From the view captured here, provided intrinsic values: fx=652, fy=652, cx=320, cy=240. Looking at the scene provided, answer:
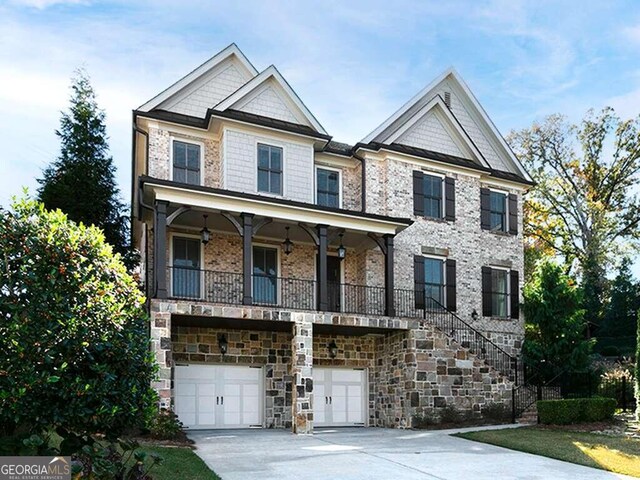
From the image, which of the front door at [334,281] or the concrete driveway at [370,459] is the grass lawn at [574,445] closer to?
the concrete driveway at [370,459]

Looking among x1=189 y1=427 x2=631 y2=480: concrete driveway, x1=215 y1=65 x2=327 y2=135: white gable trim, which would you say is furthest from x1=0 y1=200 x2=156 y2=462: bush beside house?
x1=215 y1=65 x2=327 y2=135: white gable trim

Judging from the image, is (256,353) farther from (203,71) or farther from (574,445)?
(574,445)

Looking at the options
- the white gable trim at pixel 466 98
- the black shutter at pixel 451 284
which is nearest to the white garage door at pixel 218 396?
the black shutter at pixel 451 284

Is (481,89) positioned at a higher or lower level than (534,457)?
higher

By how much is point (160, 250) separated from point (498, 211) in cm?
1378

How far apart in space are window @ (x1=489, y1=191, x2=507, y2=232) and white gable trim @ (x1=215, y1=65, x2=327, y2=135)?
7.56 m

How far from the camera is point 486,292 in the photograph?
23.8 metres

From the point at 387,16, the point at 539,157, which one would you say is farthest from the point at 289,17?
the point at 539,157

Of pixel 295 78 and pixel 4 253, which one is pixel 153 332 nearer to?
pixel 4 253

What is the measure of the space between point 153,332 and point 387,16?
361 inches

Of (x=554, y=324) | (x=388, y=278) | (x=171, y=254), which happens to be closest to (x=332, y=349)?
(x=388, y=278)

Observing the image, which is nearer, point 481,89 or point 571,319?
point 571,319

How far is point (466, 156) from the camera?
24453mm

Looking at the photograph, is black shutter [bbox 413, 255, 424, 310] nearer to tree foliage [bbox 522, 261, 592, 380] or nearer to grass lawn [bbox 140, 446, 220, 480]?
tree foliage [bbox 522, 261, 592, 380]
